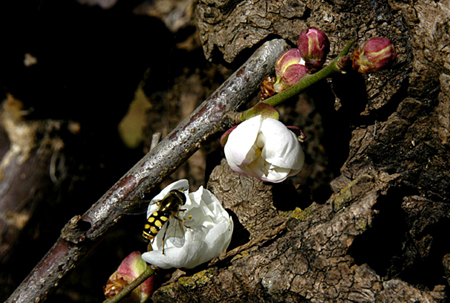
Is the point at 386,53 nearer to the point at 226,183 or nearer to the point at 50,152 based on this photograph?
the point at 226,183

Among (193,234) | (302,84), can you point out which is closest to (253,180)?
(193,234)

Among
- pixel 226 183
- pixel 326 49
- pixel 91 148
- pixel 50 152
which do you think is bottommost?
pixel 226 183

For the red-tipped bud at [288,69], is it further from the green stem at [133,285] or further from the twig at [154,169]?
the green stem at [133,285]

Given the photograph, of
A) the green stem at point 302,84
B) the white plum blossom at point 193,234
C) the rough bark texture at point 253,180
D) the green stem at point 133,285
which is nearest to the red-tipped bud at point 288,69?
the green stem at point 302,84

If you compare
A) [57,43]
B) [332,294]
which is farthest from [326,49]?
[57,43]

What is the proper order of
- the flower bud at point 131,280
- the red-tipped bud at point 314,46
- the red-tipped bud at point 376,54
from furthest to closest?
1. the flower bud at point 131,280
2. the red-tipped bud at point 314,46
3. the red-tipped bud at point 376,54

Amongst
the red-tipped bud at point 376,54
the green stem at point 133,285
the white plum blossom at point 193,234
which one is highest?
the red-tipped bud at point 376,54

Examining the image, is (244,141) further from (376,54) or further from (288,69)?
(376,54)
